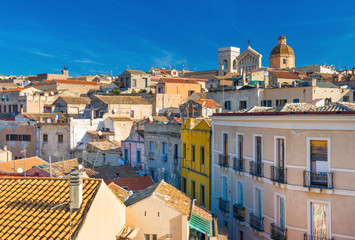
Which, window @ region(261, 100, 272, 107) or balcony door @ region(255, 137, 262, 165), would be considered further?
window @ region(261, 100, 272, 107)

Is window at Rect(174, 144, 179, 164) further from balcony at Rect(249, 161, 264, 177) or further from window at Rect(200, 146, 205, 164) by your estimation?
balcony at Rect(249, 161, 264, 177)

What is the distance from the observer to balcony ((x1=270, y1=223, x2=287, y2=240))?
1429cm

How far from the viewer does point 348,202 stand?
13047 millimetres

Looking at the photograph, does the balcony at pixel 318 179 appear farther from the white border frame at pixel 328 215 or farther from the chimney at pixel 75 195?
the chimney at pixel 75 195

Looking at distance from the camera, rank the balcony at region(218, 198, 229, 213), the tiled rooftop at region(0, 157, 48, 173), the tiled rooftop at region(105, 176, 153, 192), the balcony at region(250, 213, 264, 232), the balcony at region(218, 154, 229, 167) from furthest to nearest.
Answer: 1. the tiled rooftop at region(0, 157, 48, 173)
2. the tiled rooftop at region(105, 176, 153, 192)
3. the balcony at region(218, 154, 229, 167)
4. the balcony at region(218, 198, 229, 213)
5. the balcony at region(250, 213, 264, 232)

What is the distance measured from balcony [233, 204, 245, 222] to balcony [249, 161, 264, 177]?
6.09ft

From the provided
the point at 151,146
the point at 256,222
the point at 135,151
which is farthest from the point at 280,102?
the point at 256,222

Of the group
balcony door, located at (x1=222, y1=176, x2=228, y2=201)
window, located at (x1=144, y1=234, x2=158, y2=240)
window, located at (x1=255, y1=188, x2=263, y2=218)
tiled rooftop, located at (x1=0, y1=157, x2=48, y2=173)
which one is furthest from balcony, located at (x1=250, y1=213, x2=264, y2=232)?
tiled rooftop, located at (x1=0, y1=157, x2=48, y2=173)

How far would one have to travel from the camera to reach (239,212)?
Answer: 17312 millimetres

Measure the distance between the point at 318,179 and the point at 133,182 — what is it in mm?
14152

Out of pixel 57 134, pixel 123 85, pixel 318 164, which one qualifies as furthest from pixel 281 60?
pixel 318 164

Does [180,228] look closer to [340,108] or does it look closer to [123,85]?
[340,108]

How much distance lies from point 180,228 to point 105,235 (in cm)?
315

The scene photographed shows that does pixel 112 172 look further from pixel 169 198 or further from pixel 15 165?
pixel 169 198
